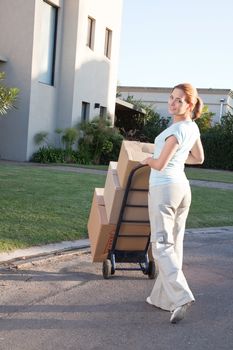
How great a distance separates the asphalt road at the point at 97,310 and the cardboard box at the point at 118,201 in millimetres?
719

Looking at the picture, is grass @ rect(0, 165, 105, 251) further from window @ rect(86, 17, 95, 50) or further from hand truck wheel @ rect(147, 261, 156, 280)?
window @ rect(86, 17, 95, 50)

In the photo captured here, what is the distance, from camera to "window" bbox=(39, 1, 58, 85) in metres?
19.7

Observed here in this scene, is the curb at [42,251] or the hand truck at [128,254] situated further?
the curb at [42,251]

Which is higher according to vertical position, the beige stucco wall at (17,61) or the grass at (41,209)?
the beige stucco wall at (17,61)

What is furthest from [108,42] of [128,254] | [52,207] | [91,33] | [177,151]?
[177,151]

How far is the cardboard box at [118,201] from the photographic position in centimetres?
528

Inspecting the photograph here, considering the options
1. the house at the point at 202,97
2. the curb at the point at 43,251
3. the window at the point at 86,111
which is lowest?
the curb at the point at 43,251

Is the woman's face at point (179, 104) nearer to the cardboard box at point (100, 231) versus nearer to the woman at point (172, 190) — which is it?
the woman at point (172, 190)

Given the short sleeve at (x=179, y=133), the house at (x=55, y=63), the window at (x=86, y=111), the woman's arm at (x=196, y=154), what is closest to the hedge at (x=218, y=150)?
the house at (x=55, y=63)

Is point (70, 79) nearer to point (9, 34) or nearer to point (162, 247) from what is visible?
point (9, 34)

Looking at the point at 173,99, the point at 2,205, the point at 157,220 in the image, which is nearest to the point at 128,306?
the point at 157,220

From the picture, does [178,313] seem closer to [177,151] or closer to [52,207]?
[177,151]

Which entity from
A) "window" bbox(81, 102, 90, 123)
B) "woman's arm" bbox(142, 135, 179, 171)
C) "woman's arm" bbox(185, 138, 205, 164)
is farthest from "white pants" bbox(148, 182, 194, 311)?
"window" bbox(81, 102, 90, 123)

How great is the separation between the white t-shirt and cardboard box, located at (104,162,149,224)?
0.83 metres
